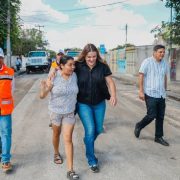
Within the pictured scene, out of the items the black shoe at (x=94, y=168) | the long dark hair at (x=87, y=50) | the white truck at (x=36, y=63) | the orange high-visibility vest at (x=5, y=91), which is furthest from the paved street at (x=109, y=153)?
the white truck at (x=36, y=63)

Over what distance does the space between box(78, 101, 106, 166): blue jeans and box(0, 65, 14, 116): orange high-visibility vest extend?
3.25 ft

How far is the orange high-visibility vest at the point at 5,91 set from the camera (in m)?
5.27

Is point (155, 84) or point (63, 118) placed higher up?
point (155, 84)

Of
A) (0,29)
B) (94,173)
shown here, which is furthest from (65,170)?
(0,29)

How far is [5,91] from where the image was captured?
5312 millimetres

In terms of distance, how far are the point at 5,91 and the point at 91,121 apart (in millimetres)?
1258

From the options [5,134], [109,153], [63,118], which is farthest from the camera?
[109,153]

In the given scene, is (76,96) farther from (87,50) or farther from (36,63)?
(36,63)

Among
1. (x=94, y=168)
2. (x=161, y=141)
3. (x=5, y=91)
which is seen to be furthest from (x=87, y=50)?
(x=161, y=141)

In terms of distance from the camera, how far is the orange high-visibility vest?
5273 mm

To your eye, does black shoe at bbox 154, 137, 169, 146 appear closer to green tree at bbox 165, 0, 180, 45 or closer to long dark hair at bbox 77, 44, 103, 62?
long dark hair at bbox 77, 44, 103, 62

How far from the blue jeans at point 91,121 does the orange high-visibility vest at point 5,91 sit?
0.99 meters

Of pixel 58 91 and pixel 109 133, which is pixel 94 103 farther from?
pixel 109 133

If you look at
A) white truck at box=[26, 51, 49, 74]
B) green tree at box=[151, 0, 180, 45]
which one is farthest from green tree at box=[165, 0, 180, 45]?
white truck at box=[26, 51, 49, 74]
